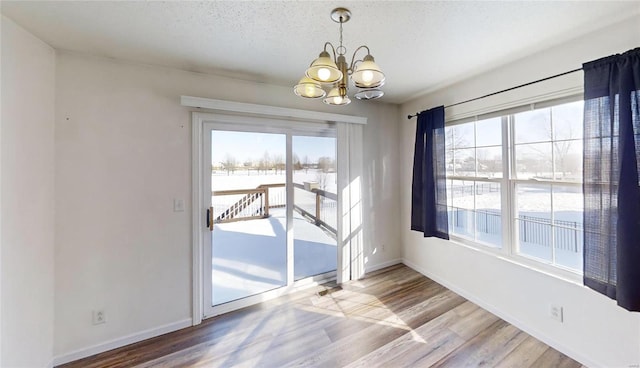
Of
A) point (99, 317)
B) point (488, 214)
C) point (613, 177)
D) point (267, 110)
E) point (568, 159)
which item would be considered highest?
point (267, 110)

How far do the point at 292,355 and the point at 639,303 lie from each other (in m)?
2.33

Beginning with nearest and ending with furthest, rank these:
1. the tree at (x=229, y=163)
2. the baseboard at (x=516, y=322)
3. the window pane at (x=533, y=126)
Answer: the baseboard at (x=516, y=322) < the window pane at (x=533, y=126) < the tree at (x=229, y=163)

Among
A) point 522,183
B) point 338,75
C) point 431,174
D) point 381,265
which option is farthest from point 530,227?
point 338,75

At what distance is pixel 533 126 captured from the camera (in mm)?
2178

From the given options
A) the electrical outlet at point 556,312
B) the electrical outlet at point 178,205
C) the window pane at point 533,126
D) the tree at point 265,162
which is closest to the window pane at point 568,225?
the electrical outlet at point 556,312

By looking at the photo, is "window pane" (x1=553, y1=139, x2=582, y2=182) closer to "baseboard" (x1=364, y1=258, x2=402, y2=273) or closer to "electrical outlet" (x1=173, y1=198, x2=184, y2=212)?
"baseboard" (x1=364, y1=258, x2=402, y2=273)

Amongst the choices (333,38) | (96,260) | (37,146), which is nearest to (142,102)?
(37,146)

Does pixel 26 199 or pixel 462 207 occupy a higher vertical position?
pixel 26 199

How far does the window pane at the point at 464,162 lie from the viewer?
2.72 meters

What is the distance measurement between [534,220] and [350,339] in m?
2.01

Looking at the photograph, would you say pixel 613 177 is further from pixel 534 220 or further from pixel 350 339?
pixel 350 339

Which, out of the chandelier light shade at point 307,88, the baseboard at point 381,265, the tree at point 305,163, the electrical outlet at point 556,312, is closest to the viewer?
the chandelier light shade at point 307,88

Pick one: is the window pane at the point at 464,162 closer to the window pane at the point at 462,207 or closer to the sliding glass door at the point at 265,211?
the window pane at the point at 462,207

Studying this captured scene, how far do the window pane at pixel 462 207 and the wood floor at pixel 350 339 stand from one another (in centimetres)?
79
